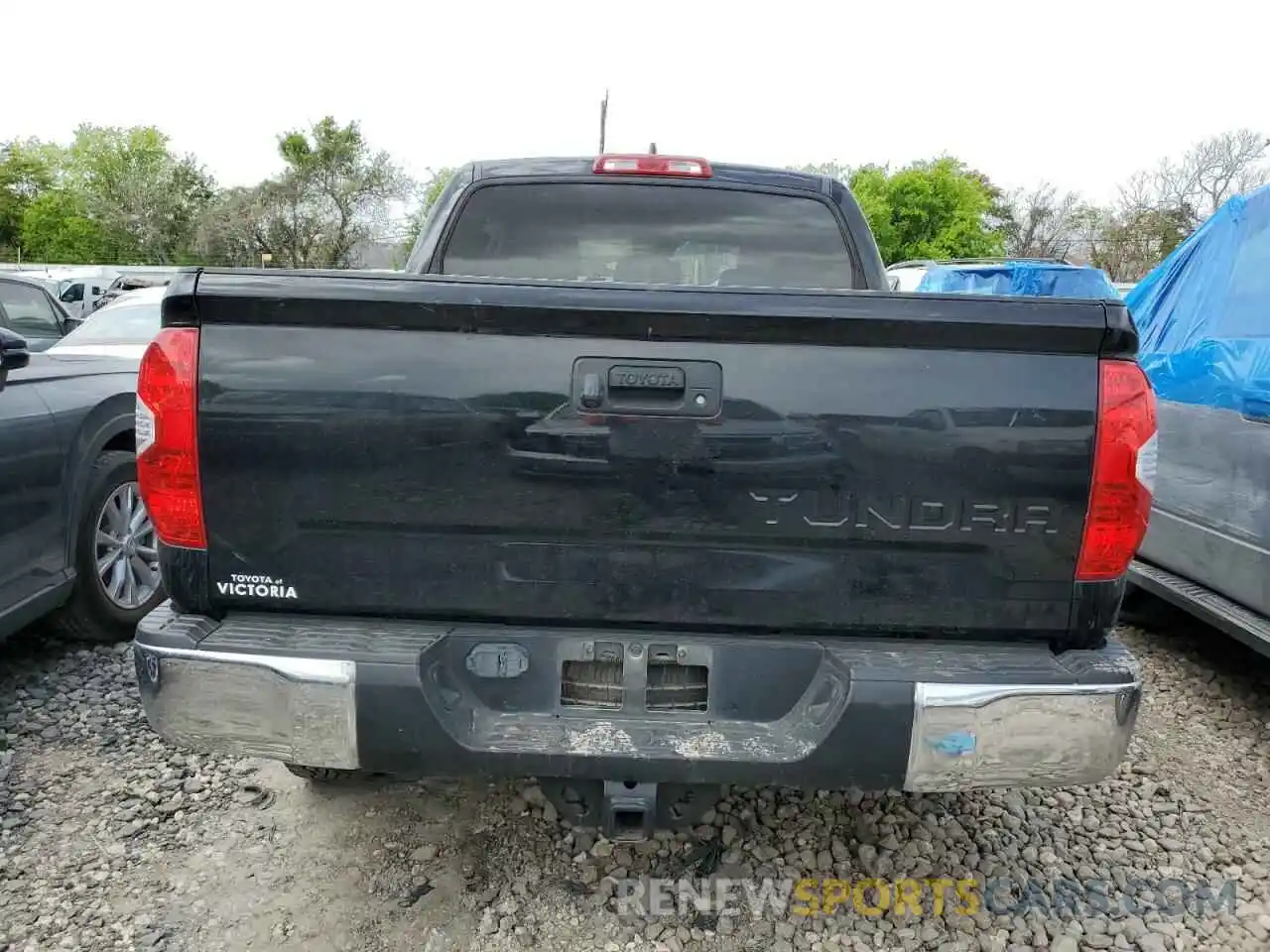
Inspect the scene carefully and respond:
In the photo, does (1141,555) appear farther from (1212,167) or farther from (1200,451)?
(1212,167)

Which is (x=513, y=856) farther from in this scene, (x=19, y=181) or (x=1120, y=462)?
(x=19, y=181)

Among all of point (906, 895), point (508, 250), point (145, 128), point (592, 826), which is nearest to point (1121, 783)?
point (906, 895)

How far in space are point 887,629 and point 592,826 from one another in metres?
0.89

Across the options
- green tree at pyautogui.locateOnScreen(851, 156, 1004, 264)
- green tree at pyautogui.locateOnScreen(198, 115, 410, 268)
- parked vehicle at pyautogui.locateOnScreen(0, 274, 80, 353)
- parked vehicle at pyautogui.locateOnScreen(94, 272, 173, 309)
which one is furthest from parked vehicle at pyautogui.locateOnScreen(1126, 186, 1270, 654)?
green tree at pyautogui.locateOnScreen(198, 115, 410, 268)

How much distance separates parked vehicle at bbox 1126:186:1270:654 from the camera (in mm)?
3518

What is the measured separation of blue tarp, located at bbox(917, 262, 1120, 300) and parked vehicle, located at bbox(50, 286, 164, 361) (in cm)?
761

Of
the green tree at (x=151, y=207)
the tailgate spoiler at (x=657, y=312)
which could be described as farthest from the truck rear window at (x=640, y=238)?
the green tree at (x=151, y=207)

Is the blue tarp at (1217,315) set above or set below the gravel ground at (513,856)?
above

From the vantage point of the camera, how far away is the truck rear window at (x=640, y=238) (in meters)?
3.26

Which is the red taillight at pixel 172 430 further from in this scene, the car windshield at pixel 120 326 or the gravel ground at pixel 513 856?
the car windshield at pixel 120 326

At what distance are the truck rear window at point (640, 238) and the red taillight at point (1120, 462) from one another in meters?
1.48

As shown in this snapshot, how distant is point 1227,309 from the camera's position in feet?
13.4

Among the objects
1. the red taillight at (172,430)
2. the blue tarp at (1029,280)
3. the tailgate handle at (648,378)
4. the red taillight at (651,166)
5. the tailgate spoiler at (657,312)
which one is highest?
the red taillight at (651,166)

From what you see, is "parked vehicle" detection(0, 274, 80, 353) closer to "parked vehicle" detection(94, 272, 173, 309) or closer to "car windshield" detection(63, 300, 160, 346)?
"car windshield" detection(63, 300, 160, 346)
